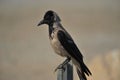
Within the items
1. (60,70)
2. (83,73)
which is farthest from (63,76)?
(83,73)

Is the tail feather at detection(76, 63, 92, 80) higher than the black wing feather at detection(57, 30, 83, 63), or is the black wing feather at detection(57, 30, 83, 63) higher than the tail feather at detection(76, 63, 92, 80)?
the black wing feather at detection(57, 30, 83, 63)

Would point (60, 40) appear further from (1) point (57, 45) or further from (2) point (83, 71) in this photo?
(2) point (83, 71)

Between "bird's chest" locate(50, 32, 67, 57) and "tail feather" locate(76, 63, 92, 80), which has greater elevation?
"bird's chest" locate(50, 32, 67, 57)

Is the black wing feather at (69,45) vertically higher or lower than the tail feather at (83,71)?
higher

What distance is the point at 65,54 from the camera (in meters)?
0.86

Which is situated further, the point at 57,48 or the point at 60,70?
the point at 57,48

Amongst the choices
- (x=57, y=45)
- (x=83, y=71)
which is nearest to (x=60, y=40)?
(x=57, y=45)

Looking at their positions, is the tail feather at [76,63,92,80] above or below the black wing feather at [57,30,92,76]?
below

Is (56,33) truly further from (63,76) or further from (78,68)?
(63,76)

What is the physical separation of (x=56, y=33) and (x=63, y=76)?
0.27 m

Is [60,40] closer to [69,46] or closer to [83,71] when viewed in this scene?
[69,46]

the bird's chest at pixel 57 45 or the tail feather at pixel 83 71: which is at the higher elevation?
the bird's chest at pixel 57 45

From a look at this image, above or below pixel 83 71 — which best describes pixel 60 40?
above

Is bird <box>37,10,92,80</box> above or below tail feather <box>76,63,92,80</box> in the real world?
above
